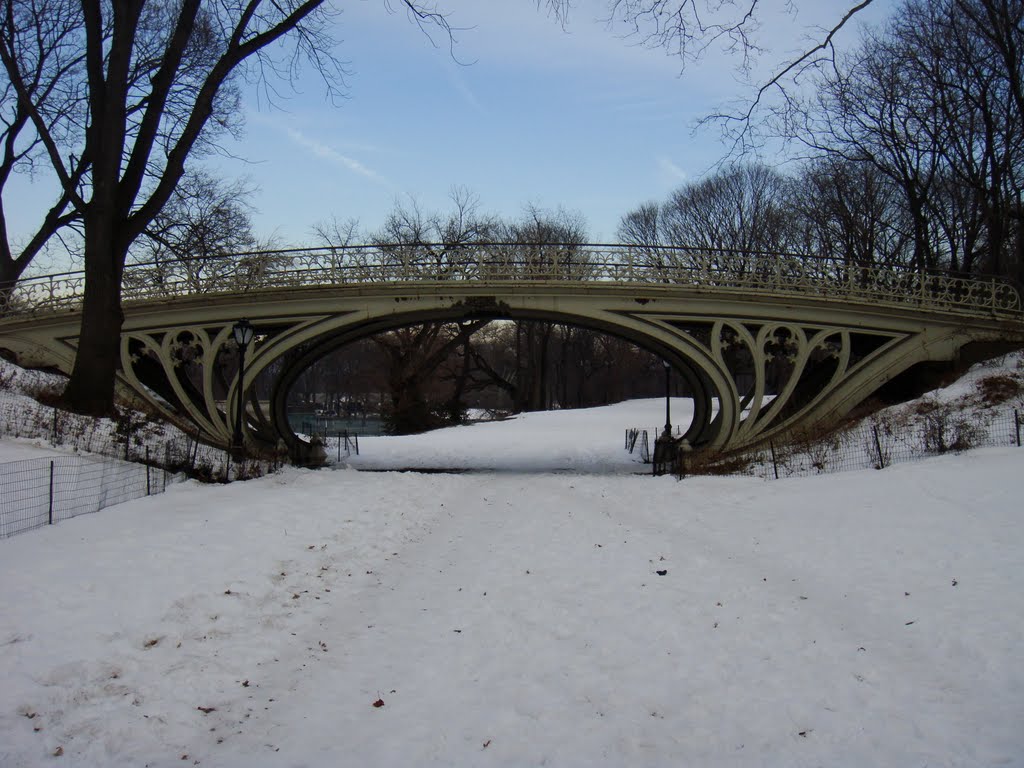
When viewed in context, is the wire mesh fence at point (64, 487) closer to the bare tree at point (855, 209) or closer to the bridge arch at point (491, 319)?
the bridge arch at point (491, 319)

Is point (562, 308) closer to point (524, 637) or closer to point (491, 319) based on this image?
point (491, 319)

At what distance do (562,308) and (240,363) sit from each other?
735 cm

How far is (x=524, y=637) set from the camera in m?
5.65

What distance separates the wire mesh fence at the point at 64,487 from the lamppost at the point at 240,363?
432 centimetres

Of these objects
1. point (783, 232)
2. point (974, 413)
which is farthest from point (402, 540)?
point (783, 232)

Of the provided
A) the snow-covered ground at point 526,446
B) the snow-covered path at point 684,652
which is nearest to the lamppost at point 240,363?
the snow-covered ground at point 526,446

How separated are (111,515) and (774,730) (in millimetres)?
7408

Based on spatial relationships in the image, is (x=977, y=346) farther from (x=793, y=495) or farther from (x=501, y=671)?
(x=501, y=671)

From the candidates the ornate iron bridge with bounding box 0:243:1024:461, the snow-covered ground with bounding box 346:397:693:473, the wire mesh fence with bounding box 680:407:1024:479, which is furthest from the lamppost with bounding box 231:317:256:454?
the wire mesh fence with bounding box 680:407:1024:479

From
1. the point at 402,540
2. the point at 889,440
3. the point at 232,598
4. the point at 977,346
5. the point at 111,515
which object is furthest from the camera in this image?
the point at 977,346

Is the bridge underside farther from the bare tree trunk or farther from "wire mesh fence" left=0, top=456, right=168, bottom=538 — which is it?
"wire mesh fence" left=0, top=456, right=168, bottom=538

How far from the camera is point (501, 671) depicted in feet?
16.4

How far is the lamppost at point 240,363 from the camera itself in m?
14.7

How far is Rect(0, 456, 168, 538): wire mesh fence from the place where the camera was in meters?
7.58
